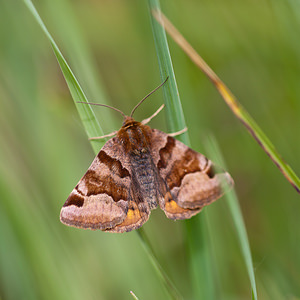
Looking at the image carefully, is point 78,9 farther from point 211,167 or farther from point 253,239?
point 253,239

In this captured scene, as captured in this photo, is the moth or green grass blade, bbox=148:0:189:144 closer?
green grass blade, bbox=148:0:189:144

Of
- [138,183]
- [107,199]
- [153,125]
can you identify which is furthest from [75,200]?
[153,125]

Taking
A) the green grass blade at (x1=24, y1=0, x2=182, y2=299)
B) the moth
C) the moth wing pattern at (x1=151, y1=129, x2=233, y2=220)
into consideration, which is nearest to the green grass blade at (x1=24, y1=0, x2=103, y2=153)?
the green grass blade at (x1=24, y1=0, x2=182, y2=299)

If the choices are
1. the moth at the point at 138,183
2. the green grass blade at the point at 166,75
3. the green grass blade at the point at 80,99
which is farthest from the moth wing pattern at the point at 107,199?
the green grass blade at the point at 166,75

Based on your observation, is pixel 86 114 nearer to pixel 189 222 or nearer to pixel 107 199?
pixel 107 199

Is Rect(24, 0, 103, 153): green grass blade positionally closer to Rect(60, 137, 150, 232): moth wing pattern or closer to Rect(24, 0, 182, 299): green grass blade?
Rect(24, 0, 182, 299): green grass blade

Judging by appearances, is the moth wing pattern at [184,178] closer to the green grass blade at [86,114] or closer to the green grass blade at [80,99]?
the green grass blade at [86,114]
